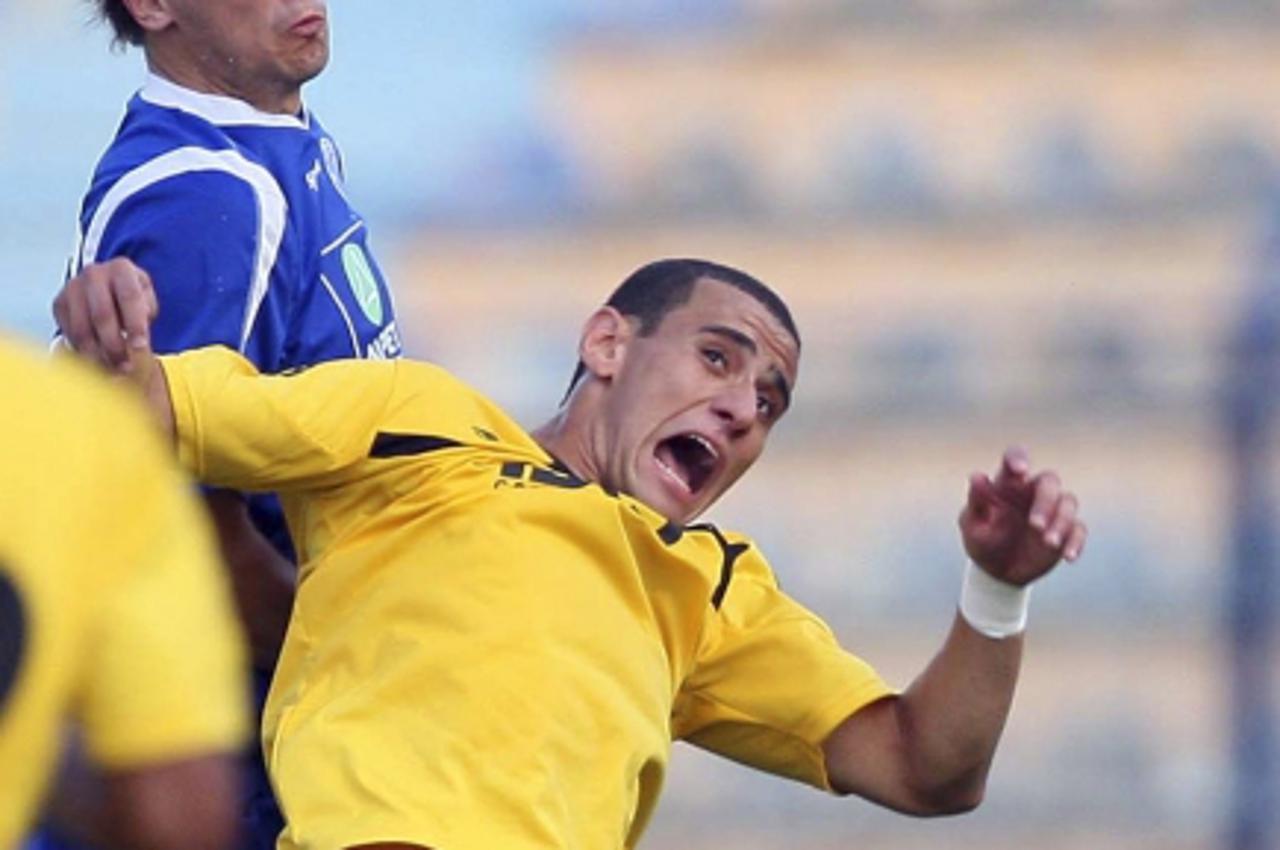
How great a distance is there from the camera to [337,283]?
12.5 feet

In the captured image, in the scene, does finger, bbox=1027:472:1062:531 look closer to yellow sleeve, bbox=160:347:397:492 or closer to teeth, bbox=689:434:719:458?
teeth, bbox=689:434:719:458

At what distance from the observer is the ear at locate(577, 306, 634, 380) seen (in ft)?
12.7

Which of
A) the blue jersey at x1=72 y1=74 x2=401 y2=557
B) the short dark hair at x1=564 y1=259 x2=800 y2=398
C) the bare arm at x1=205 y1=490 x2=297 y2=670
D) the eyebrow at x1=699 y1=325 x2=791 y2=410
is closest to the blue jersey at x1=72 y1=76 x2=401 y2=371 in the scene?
the blue jersey at x1=72 y1=74 x2=401 y2=557

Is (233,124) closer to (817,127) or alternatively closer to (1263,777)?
(1263,777)

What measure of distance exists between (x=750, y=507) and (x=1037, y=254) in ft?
6.56

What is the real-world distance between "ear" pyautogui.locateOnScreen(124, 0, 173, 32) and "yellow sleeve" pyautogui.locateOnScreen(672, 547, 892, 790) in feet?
2.90

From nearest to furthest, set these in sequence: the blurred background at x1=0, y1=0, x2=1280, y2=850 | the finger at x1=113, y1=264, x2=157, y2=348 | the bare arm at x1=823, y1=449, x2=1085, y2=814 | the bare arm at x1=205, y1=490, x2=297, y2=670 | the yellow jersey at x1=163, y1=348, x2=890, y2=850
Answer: the finger at x1=113, y1=264, x2=157, y2=348
the yellow jersey at x1=163, y1=348, x2=890, y2=850
the bare arm at x1=823, y1=449, x2=1085, y2=814
the bare arm at x1=205, y1=490, x2=297, y2=670
the blurred background at x1=0, y1=0, x2=1280, y2=850

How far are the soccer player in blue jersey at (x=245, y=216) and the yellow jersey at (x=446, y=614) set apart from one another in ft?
0.58

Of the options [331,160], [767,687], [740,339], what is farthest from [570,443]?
[331,160]

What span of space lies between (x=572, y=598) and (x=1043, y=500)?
0.48 metres

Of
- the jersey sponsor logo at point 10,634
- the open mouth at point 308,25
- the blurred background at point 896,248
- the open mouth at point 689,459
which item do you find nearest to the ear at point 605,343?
the open mouth at point 689,459

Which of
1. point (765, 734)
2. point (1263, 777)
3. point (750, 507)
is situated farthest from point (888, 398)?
point (765, 734)

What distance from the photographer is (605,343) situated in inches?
153

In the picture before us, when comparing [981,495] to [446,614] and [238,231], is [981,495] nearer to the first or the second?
[446,614]
